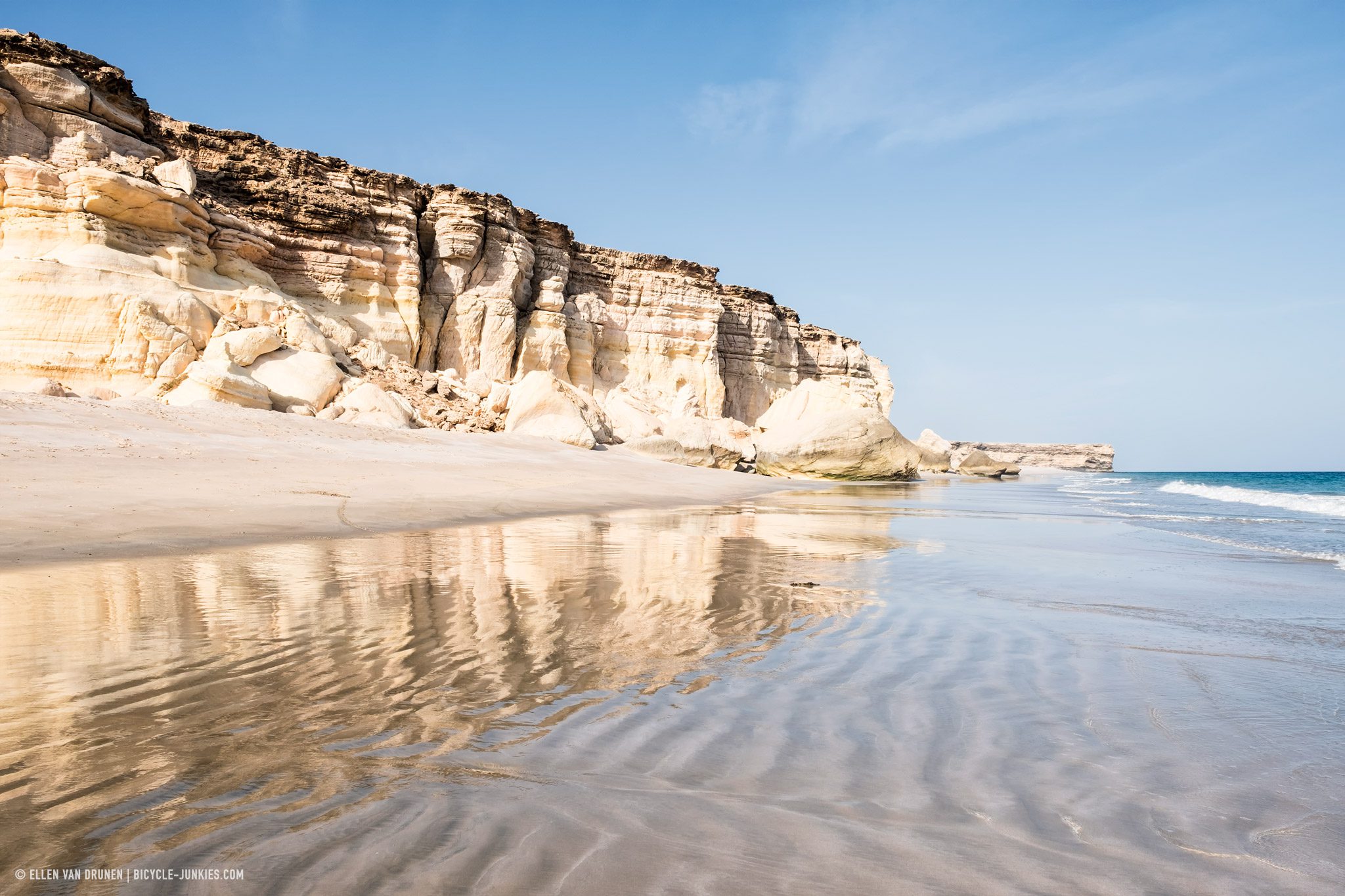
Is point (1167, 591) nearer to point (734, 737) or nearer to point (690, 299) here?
point (734, 737)

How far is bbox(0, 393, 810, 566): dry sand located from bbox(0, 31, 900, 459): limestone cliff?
391cm

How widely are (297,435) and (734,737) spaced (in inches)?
512

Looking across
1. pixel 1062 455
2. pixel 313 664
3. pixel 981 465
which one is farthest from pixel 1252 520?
pixel 1062 455

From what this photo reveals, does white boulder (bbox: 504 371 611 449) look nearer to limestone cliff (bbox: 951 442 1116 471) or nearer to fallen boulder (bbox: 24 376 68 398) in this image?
fallen boulder (bbox: 24 376 68 398)

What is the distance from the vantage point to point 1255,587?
546 cm

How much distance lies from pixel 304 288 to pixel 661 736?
27290 millimetres

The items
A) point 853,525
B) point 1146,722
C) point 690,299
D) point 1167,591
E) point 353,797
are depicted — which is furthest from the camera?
point 690,299

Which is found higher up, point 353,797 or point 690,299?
point 690,299

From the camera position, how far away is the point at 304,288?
2534cm

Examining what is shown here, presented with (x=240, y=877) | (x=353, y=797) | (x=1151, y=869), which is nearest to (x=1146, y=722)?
(x=1151, y=869)

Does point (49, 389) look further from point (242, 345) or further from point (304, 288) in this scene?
point (304, 288)

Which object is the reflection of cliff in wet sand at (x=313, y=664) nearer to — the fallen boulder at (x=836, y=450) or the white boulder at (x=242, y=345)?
the white boulder at (x=242, y=345)

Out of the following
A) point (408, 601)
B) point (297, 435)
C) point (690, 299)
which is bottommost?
point (408, 601)

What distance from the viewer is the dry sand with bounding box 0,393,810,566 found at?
21.0 feet
